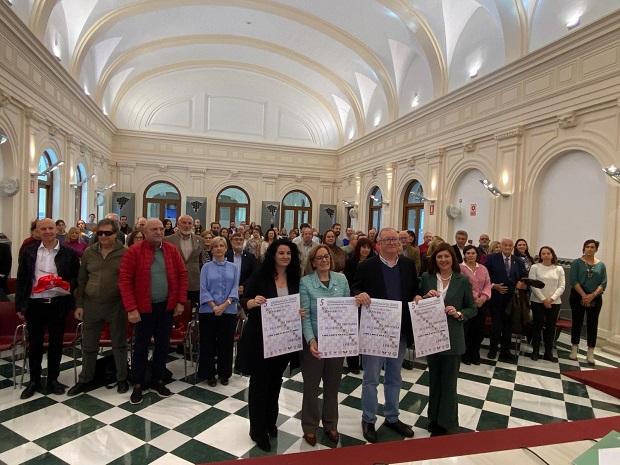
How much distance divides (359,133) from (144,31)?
813 centimetres

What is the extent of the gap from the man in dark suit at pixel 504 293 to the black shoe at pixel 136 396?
14.2 feet

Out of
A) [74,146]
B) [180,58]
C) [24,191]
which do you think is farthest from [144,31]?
[24,191]

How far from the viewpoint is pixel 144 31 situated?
465 inches

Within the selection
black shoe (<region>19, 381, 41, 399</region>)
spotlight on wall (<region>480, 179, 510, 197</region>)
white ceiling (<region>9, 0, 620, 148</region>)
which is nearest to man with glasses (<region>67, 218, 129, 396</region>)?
black shoe (<region>19, 381, 41, 399</region>)

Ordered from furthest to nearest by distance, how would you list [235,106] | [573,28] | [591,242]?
[235,106] < [573,28] < [591,242]

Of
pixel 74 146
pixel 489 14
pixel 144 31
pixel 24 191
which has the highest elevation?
pixel 144 31

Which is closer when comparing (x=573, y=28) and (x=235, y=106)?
(x=573, y=28)

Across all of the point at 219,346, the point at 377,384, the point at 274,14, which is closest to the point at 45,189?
the point at 274,14

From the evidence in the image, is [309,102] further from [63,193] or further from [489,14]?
[63,193]

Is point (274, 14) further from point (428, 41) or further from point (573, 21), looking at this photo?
point (573, 21)

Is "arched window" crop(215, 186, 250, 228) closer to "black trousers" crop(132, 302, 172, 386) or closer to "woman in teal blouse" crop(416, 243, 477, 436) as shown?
"black trousers" crop(132, 302, 172, 386)

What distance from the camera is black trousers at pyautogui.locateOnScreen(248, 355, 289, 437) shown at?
2.81 m

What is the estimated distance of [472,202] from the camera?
9266mm

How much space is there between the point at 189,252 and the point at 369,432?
9.35ft
